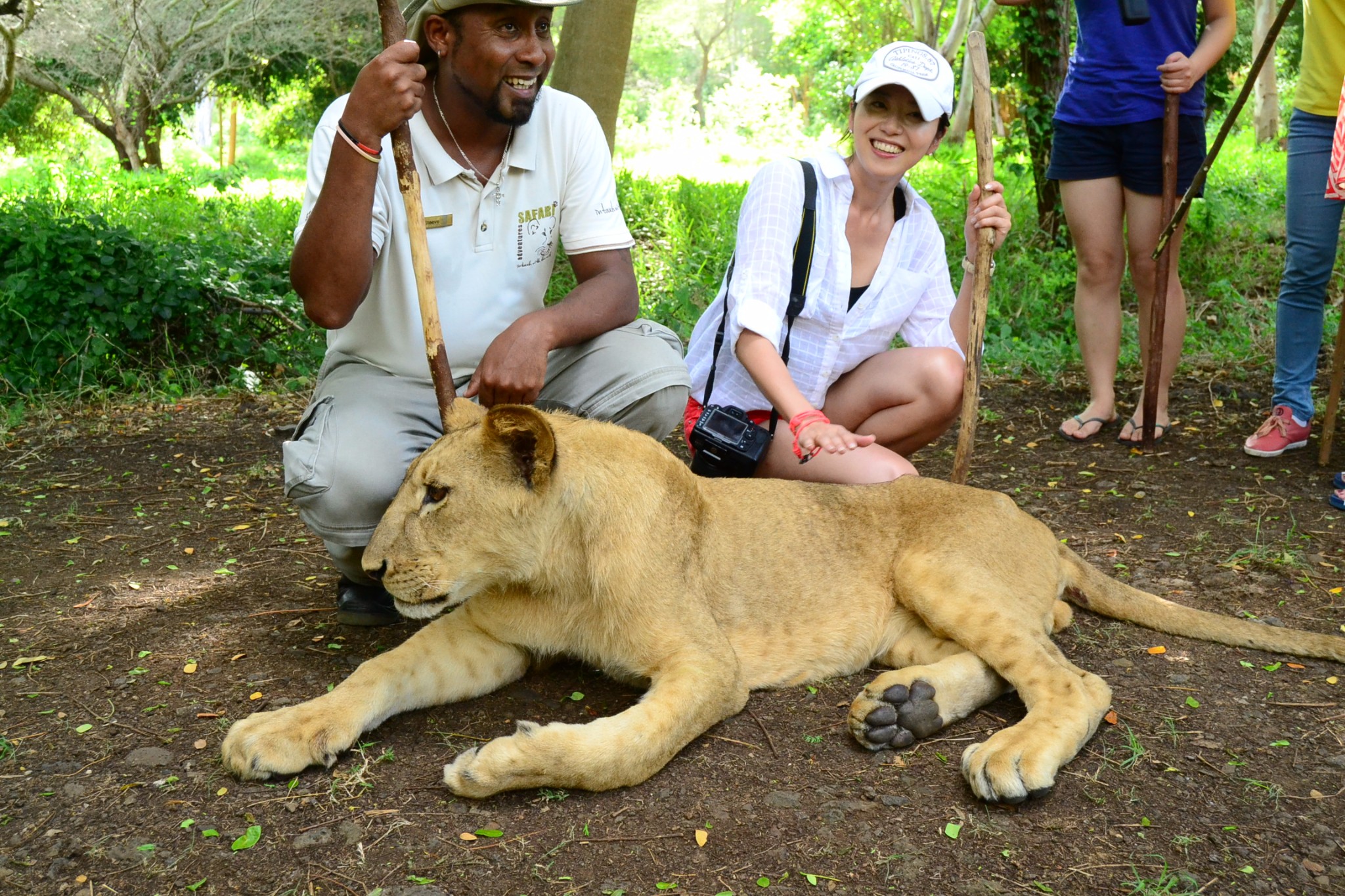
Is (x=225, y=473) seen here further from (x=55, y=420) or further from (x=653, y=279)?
(x=653, y=279)

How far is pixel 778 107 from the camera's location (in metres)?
40.0

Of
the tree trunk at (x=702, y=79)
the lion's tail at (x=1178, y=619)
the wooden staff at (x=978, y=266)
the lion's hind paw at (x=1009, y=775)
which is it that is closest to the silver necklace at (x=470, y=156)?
the wooden staff at (x=978, y=266)

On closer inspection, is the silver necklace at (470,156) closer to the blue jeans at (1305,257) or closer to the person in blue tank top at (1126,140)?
the person in blue tank top at (1126,140)

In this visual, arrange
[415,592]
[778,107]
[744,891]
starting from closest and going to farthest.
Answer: [744,891]
[415,592]
[778,107]

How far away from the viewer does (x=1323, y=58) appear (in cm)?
495

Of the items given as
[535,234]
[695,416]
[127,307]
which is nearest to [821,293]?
[695,416]

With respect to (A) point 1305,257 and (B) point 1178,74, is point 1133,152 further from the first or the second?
(A) point 1305,257

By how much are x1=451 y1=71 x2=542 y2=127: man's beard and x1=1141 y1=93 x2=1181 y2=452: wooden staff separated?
A: 119 inches

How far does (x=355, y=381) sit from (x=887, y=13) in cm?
3021

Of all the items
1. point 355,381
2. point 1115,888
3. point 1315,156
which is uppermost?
point 1315,156

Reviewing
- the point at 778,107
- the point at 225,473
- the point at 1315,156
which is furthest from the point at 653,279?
the point at 778,107

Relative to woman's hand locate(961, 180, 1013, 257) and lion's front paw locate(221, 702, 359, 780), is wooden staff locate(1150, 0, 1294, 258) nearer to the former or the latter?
woman's hand locate(961, 180, 1013, 257)

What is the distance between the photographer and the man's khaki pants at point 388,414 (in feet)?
11.0

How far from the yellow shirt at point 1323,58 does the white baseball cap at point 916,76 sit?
→ 7.29 ft
